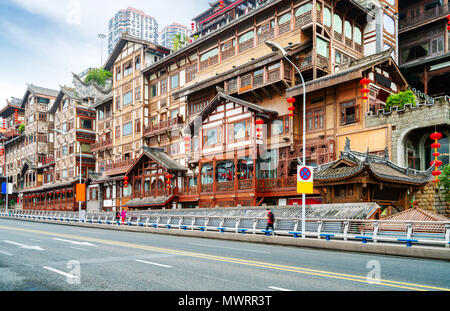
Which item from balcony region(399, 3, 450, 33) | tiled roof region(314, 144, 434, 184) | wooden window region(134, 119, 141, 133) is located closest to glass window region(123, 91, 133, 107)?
wooden window region(134, 119, 141, 133)

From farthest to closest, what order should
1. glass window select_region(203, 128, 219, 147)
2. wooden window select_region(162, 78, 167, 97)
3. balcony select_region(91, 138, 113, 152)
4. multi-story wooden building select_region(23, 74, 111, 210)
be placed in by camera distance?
multi-story wooden building select_region(23, 74, 111, 210) < balcony select_region(91, 138, 113, 152) < wooden window select_region(162, 78, 167, 97) < glass window select_region(203, 128, 219, 147)

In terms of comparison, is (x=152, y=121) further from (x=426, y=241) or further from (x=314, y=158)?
(x=426, y=241)

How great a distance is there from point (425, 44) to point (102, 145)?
42929 millimetres

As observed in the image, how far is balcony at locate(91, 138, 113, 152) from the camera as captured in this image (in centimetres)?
5912

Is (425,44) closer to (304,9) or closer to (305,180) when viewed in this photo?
(304,9)

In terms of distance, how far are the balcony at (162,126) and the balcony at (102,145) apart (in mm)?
9722

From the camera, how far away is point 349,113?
105 feet

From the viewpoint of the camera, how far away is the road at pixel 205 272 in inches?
368

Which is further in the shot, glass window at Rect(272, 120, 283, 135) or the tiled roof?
glass window at Rect(272, 120, 283, 135)

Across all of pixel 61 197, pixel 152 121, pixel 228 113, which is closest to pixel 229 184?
pixel 228 113

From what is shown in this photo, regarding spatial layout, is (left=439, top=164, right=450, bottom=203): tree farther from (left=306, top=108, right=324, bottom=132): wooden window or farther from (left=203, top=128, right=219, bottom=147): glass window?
(left=203, top=128, right=219, bottom=147): glass window

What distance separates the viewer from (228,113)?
38281mm

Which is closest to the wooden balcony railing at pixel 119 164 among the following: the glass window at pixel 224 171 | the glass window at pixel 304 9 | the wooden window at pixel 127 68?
the wooden window at pixel 127 68
